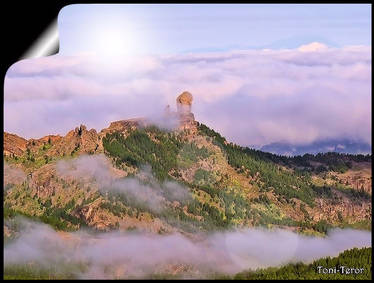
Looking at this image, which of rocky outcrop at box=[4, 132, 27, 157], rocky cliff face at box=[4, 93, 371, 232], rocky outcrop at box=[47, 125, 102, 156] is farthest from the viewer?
rocky outcrop at box=[47, 125, 102, 156]

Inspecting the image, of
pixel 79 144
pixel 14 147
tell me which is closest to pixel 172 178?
pixel 79 144

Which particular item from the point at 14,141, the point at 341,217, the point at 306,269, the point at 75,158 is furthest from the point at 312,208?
the point at 306,269

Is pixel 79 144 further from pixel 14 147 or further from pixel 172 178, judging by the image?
pixel 172 178

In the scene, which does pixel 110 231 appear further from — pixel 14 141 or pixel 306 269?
pixel 306 269

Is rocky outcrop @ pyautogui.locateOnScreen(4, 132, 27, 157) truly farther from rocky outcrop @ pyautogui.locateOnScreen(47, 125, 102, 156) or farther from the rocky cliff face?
rocky outcrop @ pyautogui.locateOnScreen(47, 125, 102, 156)

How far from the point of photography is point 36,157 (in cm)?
6644

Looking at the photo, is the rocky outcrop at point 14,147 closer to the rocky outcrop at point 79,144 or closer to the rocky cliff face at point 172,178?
the rocky cliff face at point 172,178

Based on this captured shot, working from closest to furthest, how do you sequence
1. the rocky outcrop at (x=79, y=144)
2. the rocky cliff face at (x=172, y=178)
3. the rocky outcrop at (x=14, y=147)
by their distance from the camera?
1. the rocky cliff face at (x=172, y=178)
2. the rocky outcrop at (x=14, y=147)
3. the rocky outcrop at (x=79, y=144)

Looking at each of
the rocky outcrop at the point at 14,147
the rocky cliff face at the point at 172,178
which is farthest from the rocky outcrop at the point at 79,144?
the rocky outcrop at the point at 14,147

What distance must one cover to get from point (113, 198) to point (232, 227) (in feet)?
40.0

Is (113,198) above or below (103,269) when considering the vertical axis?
above

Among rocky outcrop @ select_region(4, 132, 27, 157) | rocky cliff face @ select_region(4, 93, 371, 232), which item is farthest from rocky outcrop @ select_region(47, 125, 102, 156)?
rocky outcrop @ select_region(4, 132, 27, 157)

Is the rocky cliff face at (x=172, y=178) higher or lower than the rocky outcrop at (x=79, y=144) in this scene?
lower

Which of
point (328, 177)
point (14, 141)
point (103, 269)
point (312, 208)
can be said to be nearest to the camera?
point (103, 269)
